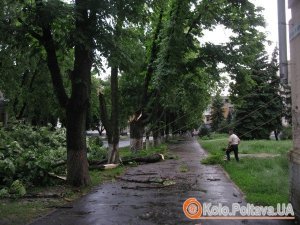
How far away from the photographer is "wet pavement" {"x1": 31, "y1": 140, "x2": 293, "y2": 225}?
8.52 m

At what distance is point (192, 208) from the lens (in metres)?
9.41

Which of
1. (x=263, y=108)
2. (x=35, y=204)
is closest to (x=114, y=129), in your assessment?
(x=35, y=204)

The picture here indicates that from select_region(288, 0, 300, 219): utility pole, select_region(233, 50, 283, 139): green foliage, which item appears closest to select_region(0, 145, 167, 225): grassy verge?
select_region(288, 0, 300, 219): utility pole

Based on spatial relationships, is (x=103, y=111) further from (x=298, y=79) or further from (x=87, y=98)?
(x=298, y=79)

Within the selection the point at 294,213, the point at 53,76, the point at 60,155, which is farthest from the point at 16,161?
the point at 294,213

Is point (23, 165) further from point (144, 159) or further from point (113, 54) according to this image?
point (144, 159)

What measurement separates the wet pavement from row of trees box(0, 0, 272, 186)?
6.67 ft

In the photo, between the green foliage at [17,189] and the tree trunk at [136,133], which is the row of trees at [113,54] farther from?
the green foliage at [17,189]

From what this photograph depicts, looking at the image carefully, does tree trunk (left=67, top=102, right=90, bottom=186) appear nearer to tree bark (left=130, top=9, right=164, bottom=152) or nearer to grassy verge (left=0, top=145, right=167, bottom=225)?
grassy verge (left=0, top=145, right=167, bottom=225)

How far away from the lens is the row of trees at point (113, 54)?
11.9 meters

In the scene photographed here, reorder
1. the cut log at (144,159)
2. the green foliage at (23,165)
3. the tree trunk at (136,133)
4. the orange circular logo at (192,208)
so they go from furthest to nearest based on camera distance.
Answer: the tree trunk at (136,133) → the cut log at (144,159) → the green foliage at (23,165) → the orange circular logo at (192,208)

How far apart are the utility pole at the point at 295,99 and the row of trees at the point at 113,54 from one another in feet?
16.5

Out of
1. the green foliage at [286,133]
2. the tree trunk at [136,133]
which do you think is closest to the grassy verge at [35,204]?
the tree trunk at [136,133]

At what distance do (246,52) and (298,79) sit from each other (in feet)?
50.2
